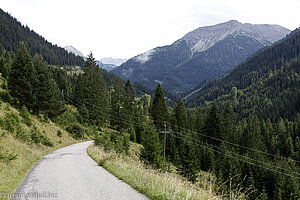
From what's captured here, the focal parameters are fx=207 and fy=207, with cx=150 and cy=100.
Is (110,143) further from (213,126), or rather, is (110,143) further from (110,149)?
(213,126)

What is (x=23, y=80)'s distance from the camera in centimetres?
3328

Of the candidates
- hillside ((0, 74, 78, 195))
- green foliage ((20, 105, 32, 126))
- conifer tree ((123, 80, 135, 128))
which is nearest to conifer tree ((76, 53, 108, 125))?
conifer tree ((123, 80, 135, 128))

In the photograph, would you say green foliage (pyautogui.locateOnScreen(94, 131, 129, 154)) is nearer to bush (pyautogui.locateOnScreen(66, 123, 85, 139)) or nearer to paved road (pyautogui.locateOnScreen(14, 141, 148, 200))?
paved road (pyautogui.locateOnScreen(14, 141, 148, 200))

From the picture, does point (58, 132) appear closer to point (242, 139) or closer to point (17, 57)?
point (17, 57)

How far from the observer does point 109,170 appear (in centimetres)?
1103

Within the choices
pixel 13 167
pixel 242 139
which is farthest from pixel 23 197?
pixel 242 139

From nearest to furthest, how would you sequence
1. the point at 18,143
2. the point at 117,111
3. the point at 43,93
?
the point at 18,143 → the point at 43,93 → the point at 117,111

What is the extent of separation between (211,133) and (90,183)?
60964 millimetres

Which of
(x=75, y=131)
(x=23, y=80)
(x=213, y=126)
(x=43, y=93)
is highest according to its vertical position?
(x=23, y=80)

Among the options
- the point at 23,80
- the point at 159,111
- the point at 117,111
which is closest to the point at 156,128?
the point at 159,111

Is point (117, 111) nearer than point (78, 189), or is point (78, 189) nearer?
point (78, 189)

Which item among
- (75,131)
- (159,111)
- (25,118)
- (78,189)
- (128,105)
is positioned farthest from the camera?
(128,105)

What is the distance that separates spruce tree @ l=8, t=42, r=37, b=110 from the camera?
33.5 metres

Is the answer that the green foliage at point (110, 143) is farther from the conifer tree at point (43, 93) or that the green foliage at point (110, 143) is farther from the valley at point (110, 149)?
the conifer tree at point (43, 93)
